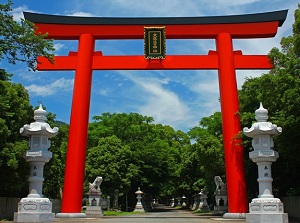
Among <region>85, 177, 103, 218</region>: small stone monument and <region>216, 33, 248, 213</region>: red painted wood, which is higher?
<region>216, 33, 248, 213</region>: red painted wood

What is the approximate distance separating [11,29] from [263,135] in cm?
815

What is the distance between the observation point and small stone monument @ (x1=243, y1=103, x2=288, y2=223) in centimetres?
1169

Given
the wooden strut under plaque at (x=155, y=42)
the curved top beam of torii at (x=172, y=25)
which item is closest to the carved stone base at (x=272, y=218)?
the wooden strut under plaque at (x=155, y=42)

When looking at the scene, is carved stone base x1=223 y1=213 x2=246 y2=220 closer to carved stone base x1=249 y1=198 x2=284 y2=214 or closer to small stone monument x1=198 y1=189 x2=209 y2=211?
carved stone base x1=249 y1=198 x2=284 y2=214

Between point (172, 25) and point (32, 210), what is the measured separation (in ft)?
35.2

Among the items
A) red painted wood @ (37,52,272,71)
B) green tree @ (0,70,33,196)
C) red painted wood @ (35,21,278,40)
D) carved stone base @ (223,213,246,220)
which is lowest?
carved stone base @ (223,213,246,220)

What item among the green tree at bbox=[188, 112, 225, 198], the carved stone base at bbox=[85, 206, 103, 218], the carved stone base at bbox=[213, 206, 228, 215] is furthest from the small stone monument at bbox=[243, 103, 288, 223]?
the carved stone base at bbox=[85, 206, 103, 218]

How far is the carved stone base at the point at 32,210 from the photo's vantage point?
39.9 ft

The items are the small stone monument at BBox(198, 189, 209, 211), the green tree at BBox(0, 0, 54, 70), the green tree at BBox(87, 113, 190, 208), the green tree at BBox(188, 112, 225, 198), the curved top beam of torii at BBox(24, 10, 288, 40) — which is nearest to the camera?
the green tree at BBox(0, 0, 54, 70)

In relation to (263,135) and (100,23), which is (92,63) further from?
(263,135)

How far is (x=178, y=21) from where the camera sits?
18.6m

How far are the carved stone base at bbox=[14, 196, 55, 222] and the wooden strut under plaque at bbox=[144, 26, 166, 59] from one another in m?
8.63

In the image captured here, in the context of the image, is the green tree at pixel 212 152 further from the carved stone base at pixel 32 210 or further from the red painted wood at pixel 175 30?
the carved stone base at pixel 32 210

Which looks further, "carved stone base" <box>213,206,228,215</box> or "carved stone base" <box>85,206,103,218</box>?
"carved stone base" <box>213,206,228,215</box>
